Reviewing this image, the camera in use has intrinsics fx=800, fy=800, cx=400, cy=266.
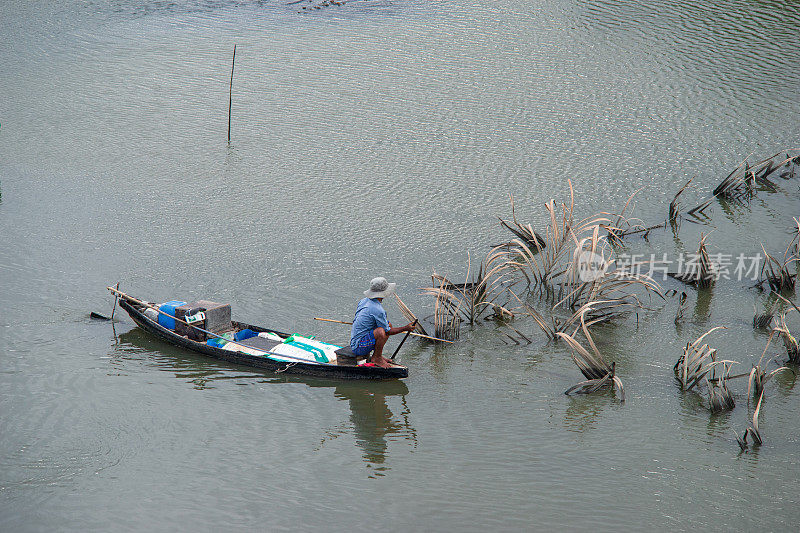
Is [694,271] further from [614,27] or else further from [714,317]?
[614,27]

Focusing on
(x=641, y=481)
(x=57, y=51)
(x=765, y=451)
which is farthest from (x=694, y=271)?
(x=57, y=51)

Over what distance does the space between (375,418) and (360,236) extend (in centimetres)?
353

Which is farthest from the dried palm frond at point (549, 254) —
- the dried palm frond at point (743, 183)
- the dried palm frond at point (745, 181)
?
the dried palm frond at point (745, 181)

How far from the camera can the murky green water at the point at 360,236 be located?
5508mm

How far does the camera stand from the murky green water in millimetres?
5508

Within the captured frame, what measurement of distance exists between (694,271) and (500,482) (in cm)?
439

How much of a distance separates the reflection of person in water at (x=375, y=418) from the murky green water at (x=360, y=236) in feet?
0.09

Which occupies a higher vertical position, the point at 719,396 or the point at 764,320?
the point at 764,320

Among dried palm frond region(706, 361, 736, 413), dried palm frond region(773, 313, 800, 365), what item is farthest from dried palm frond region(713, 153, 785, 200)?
dried palm frond region(706, 361, 736, 413)

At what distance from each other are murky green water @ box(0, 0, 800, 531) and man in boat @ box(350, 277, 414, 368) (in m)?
0.35

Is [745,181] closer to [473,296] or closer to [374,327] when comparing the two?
[473,296]

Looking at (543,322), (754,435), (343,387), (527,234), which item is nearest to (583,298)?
(543,322)

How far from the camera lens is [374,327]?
6.93 metres

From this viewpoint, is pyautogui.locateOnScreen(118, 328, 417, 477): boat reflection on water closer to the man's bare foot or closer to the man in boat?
the man's bare foot
